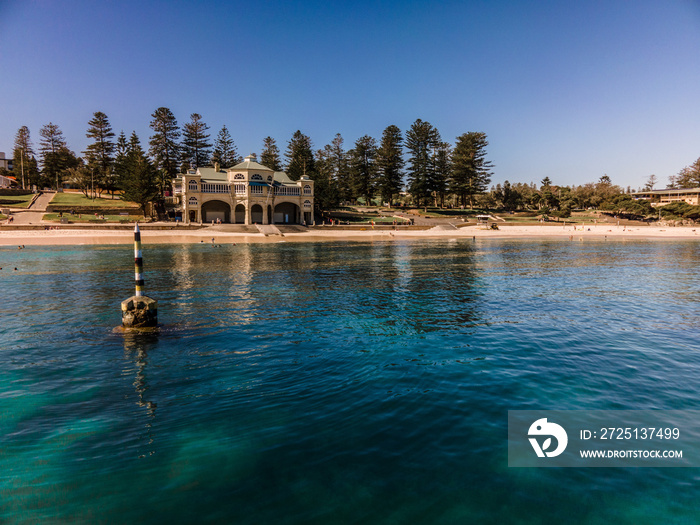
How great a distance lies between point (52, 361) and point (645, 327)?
17.0 meters

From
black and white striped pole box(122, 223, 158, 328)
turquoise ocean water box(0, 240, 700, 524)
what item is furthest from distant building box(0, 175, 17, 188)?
black and white striped pole box(122, 223, 158, 328)

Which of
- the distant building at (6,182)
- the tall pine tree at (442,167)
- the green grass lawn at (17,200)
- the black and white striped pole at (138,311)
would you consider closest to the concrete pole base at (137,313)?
the black and white striped pole at (138,311)

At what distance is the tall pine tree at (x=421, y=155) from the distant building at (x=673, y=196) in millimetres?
65641

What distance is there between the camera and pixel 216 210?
67250 millimetres

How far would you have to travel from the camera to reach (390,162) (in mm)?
89438

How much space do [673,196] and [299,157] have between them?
12001cm

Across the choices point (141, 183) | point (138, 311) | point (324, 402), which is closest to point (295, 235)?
point (141, 183)

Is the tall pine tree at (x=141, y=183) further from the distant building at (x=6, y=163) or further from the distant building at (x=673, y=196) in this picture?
Answer: the distant building at (x=673, y=196)

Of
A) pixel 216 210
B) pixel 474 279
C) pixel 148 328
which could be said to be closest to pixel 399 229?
pixel 216 210

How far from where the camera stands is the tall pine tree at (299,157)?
79938 millimetres

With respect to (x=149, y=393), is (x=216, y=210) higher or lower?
higher

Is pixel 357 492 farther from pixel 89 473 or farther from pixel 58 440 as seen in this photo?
pixel 58 440

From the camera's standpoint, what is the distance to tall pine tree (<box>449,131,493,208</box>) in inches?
3684

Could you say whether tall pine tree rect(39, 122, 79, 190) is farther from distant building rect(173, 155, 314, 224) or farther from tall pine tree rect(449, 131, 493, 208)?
tall pine tree rect(449, 131, 493, 208)
